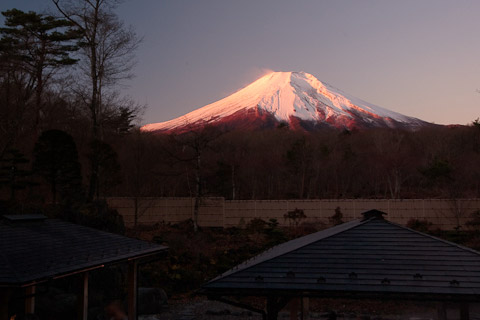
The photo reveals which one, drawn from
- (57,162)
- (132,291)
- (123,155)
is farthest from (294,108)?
(132,291)

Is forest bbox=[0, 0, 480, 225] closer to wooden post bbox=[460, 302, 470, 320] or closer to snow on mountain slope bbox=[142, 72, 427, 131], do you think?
wooden post bbox=[460, 302, 470, 320]

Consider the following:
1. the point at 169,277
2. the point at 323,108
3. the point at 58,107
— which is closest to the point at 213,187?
the point at 58,107

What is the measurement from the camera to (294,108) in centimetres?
7681

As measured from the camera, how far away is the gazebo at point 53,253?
5.91 meters

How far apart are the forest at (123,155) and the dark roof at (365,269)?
1105cm

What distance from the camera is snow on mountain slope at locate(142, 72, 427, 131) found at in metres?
68.4

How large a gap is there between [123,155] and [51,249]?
812 inches

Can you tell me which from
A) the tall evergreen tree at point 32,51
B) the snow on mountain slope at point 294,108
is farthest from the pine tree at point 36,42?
the snow on mountain slope at point 294,108

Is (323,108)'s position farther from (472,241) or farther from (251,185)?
(472,241)

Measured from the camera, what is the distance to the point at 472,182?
30.1 meters

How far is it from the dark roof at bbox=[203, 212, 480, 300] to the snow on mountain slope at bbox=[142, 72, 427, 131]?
183ft

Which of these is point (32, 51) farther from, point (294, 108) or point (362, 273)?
point (294, 108)

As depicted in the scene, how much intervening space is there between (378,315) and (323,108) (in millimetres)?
67482

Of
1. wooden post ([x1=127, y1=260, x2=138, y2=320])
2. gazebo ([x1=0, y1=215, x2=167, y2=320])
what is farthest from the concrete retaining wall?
gazebo ([x1=0, y1=215, x2=167, y2=320])
